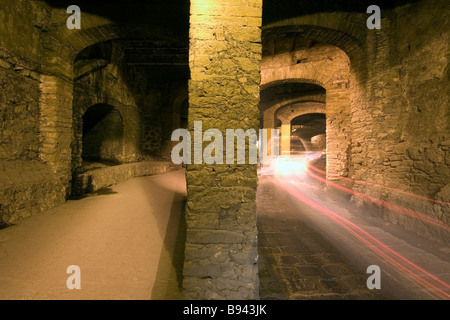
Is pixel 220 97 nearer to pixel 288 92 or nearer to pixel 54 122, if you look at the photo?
pixel 54 122

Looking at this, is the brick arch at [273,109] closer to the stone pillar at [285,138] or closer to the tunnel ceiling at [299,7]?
the stone pillar at [285,138]

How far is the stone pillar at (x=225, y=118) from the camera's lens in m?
2.13

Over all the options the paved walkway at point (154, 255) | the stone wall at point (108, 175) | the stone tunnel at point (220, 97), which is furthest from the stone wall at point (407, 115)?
the stone wall at point (108, 175)

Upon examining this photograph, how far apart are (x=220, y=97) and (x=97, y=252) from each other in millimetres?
2491

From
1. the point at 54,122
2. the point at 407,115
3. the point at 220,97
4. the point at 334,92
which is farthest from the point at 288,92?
the point at 54,122

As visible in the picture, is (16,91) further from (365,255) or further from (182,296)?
(365,255)

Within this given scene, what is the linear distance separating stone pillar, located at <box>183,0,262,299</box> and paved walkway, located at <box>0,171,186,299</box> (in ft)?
2.24

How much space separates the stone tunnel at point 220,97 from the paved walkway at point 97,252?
1.42ft

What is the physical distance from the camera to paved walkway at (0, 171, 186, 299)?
2.08 m

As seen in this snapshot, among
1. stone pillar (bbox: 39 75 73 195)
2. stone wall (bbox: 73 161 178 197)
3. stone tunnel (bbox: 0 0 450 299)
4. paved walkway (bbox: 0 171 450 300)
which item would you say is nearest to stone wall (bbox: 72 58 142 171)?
stone tunnel (bbox: 0 0 450 299)

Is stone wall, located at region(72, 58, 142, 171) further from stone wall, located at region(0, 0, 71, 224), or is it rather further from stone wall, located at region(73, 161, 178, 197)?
stone wall, located at region(0, 0, 71, 224)

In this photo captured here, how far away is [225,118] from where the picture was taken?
2.21 m

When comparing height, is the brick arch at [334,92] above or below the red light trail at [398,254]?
above

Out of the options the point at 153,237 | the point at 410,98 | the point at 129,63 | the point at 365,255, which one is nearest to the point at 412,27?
the point at 410,98
